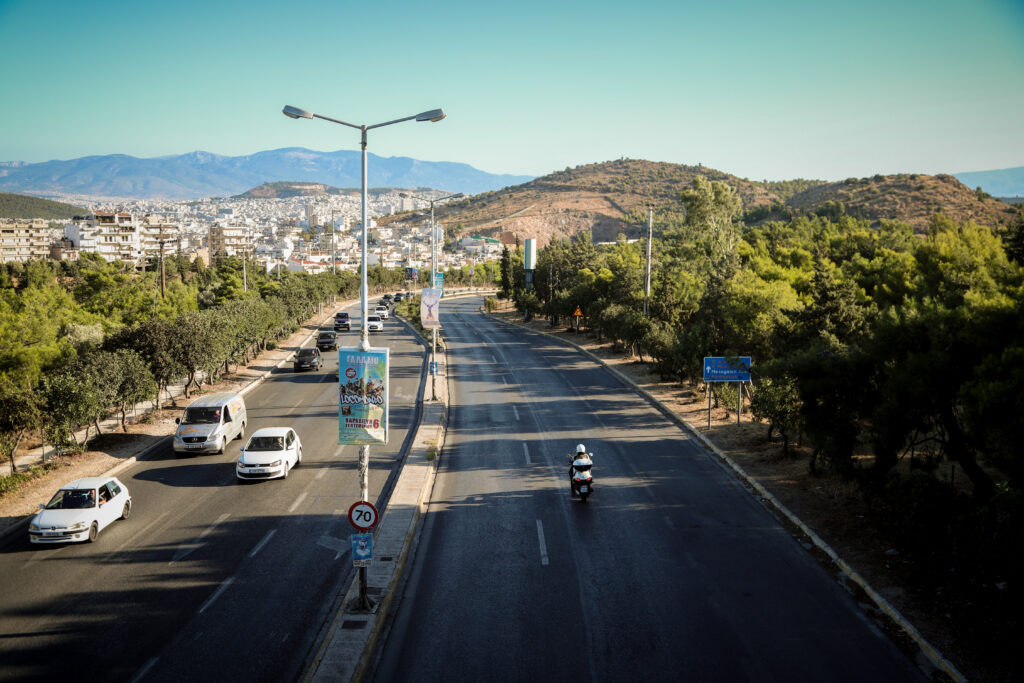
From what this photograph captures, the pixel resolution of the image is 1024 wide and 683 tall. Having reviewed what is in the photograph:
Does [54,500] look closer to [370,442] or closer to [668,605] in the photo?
[370,442]

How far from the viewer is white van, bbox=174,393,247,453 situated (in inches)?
959

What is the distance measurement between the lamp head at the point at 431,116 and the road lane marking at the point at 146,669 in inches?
440

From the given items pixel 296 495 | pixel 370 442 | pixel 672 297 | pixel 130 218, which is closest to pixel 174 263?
pixel 130 218

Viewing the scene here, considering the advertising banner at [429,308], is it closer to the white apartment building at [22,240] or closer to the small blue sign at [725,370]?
the small blue sign at [725,370]

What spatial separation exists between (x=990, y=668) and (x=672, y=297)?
34260 mm

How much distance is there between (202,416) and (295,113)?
15141 millimetres

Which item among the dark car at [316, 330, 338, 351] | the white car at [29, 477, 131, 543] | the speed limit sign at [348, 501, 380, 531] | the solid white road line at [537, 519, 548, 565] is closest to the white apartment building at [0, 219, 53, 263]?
the dark car at [316, 330, 338, 351]

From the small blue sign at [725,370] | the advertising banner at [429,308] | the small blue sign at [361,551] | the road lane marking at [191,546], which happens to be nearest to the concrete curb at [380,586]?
the small blue sign at [361,551]

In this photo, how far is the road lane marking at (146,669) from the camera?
10406mm

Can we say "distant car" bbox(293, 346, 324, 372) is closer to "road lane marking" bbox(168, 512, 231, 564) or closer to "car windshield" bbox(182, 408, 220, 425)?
"car windshield" bbox(182, 408, 220, 425)

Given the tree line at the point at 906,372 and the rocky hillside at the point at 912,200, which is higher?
the rocky hillside at the point at 912,200

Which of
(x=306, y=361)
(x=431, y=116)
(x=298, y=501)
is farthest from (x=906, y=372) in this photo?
(x=306, y=361)

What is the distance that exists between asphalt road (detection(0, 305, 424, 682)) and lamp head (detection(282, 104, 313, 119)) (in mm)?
9554

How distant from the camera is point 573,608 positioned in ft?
41.6
